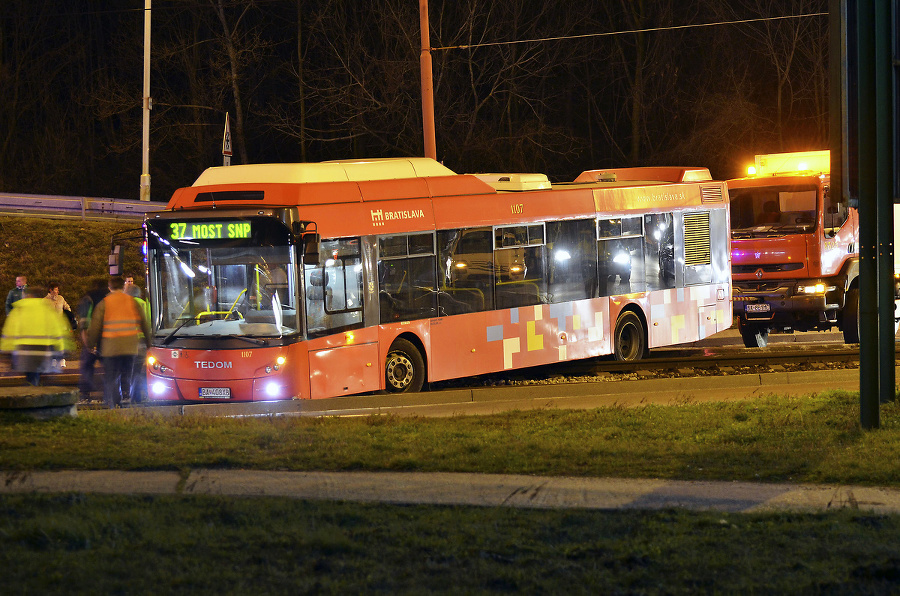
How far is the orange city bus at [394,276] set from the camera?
45.9ft

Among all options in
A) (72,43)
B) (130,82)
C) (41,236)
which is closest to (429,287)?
(41,236)

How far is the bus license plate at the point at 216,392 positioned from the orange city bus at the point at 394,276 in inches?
0.6

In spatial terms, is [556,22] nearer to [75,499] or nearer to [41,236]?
[41,236]

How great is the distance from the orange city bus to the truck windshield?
119 centimetres

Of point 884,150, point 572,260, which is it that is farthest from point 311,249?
point 884,150

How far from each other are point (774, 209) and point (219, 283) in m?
11.2

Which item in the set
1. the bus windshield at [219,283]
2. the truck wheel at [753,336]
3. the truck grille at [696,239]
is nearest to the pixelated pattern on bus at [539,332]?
the truck grille at [696,239]

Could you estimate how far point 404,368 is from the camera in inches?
619

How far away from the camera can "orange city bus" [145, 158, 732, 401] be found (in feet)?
45.9

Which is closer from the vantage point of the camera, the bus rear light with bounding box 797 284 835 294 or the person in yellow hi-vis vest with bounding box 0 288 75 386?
the person in yellow hi-vis vest with bounding box 0 288 75 386

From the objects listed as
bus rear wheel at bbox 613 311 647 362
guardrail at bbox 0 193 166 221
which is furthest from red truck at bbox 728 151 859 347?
guardrail at bbox 0 193 166 221

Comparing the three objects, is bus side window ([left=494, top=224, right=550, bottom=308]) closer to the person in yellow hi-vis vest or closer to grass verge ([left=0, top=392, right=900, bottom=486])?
grass verge ([left=0, top=392, right=900, bottom=486])

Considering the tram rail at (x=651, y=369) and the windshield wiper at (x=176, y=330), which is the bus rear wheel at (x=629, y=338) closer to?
the tram rail at (x=651, y=369)

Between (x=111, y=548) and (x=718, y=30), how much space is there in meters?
42.3
